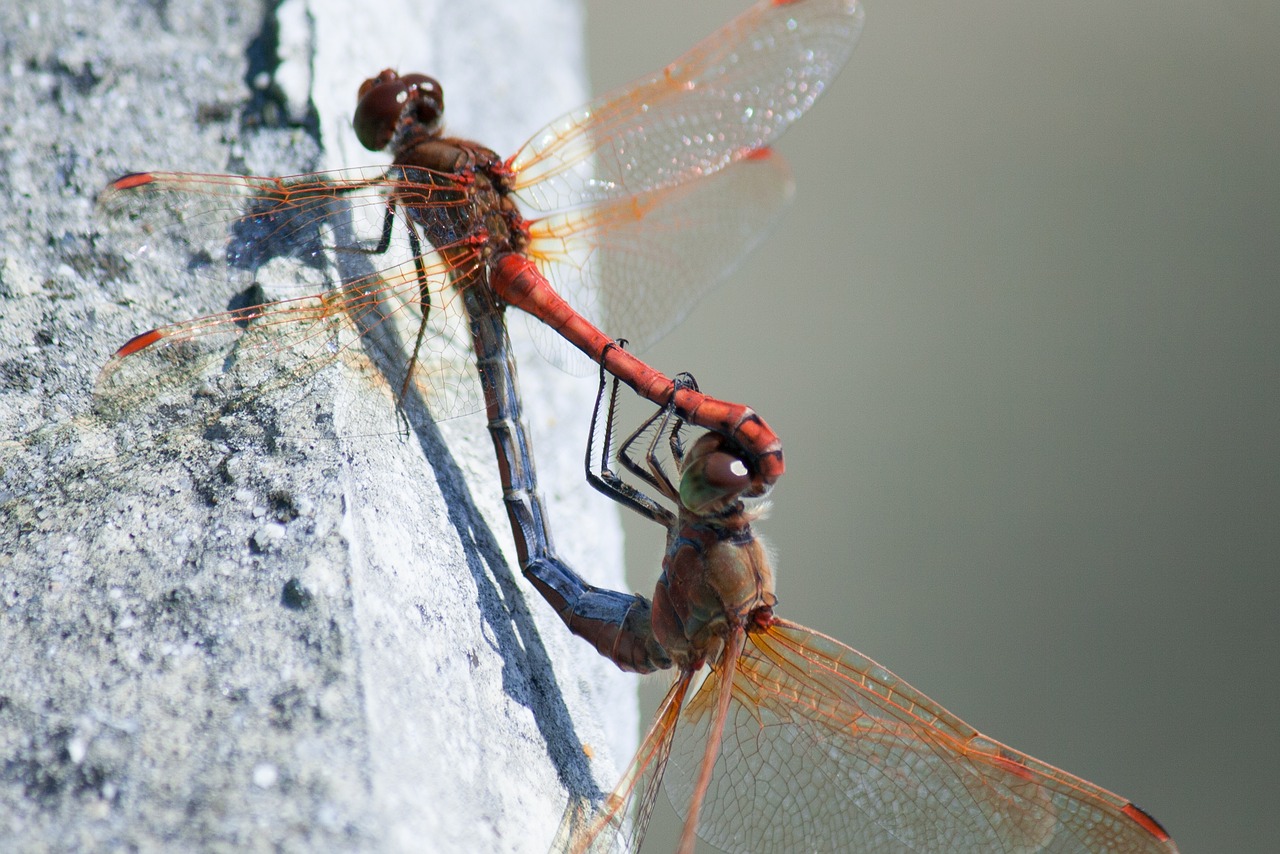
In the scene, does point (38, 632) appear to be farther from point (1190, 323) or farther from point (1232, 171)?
point (1232, 171)

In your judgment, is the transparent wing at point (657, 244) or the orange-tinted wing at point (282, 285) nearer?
the orange-tinted wing at point (282, 285)

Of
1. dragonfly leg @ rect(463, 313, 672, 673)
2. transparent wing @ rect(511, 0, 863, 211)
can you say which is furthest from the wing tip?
transparent wing @ rect(511, 0, 863, 211)

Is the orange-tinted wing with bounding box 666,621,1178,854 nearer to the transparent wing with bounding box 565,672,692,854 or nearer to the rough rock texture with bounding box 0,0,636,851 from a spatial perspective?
the transparent wing with bounding box 565,672,692,854

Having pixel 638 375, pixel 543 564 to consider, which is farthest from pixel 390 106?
pixel 543 564

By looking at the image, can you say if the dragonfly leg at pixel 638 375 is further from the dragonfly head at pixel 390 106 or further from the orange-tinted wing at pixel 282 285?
the dragonfly head at pixel 390 106

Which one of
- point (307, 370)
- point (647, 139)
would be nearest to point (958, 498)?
point (647, 139)

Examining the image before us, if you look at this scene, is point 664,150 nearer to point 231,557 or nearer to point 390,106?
point 390,106

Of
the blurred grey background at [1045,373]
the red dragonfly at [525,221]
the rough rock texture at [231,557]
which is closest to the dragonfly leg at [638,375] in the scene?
the red dragonfly at [525,221]
